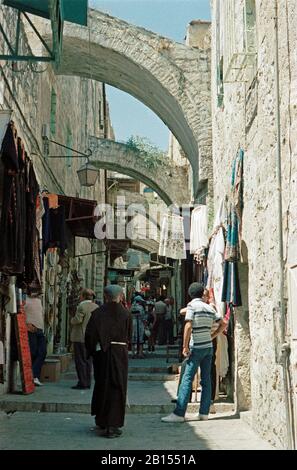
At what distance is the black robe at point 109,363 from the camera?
5797 millimetres

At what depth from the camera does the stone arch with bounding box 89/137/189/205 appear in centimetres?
1806

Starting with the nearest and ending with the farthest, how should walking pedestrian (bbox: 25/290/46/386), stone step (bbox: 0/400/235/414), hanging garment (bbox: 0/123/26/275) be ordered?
hanging garment (bbox: 0/123/26/275), stone step (bbox: 0/400/235/414), walking pedestrian (bbox: 25/290/46/386)

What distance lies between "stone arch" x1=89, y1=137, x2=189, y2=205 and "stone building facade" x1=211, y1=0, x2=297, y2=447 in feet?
33.0

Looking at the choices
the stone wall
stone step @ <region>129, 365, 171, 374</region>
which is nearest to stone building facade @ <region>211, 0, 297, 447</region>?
the stone wall

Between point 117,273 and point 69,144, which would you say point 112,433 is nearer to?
point 69,144

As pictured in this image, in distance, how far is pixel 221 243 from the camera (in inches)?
308

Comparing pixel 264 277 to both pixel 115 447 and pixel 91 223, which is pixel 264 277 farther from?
pixel 91 223

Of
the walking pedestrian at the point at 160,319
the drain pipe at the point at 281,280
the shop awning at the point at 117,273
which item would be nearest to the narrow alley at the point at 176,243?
the drain pipe at the point at 281,280

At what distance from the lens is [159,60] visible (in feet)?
38.0

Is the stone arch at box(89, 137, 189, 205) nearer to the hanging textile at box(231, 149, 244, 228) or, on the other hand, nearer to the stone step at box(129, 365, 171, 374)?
the stone step at box(129, 365, 171, 374)

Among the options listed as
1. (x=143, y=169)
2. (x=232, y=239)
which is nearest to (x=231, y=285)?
(x=232, y=239)

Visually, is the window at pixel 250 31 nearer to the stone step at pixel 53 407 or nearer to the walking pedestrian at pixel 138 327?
the stone step at pixel 53 407

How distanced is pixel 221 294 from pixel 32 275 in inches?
91.2

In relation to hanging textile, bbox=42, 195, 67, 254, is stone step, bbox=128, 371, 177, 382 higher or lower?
lower
